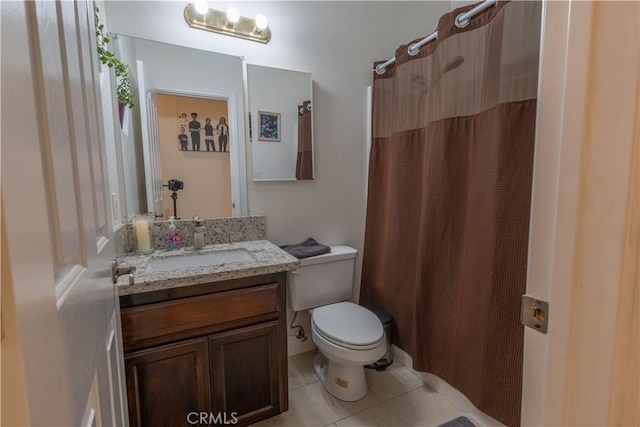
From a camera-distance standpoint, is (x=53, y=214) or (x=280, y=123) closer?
(x=53, y=214)

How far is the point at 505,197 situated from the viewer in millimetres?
1258

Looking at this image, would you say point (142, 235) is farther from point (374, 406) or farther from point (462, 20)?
point (462, 20)

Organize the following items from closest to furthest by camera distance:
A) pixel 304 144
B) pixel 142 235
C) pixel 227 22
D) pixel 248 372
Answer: pixel 248 372
pixel 142 235
pixel 227 22
pixel 304 144

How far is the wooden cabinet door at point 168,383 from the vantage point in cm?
112

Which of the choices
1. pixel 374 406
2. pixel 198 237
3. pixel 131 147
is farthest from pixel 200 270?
pixel 374 406

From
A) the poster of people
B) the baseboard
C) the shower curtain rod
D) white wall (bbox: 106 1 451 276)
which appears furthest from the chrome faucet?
the shower curtain rod

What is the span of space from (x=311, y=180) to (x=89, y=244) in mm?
1494

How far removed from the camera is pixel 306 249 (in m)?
1.79

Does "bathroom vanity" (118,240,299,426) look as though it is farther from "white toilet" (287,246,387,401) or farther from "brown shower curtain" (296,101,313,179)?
"brown shower curtain" (296,101,313,179)

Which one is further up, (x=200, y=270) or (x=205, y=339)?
(x=200, y=270)

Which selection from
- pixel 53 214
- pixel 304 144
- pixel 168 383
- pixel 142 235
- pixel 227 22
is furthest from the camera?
pixel 304 144

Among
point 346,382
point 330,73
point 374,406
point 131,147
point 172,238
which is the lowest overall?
point 374,406

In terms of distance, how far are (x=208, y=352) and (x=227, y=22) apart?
5.35ft

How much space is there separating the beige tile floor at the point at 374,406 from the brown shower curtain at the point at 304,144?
4.18ft
